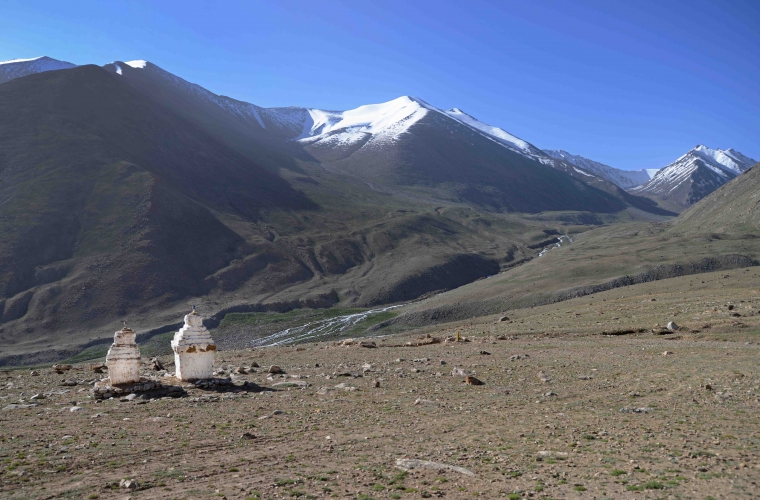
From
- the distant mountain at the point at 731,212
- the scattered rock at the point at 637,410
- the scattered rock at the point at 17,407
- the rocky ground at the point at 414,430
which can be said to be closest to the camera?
the rocky ground at the point at 414,430

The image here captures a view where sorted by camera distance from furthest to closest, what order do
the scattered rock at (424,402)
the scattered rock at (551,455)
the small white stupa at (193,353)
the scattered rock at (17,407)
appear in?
the small white stupa at (193,353), the scattered rock at (17,407), the scattered rock at (424,402), the scattered rock at (551,455)

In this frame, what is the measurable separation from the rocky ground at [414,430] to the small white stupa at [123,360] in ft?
3.50

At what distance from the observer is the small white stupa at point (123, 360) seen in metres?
18.7

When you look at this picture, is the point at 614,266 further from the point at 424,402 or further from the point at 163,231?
the point at 163,231

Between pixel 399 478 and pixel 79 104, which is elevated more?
pixel 79 104

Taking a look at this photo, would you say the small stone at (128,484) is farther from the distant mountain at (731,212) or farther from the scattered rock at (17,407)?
the distant mountain at (731,212)

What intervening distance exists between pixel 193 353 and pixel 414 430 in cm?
934

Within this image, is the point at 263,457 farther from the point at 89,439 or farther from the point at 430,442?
the point at 89,439

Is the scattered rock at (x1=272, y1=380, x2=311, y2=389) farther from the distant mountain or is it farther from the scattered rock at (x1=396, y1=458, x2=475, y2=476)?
the distant mountain

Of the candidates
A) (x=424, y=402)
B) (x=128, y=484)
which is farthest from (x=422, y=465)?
(x=424, y=402)

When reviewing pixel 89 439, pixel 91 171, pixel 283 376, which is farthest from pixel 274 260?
pixel 89 439

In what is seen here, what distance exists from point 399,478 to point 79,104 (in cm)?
15042

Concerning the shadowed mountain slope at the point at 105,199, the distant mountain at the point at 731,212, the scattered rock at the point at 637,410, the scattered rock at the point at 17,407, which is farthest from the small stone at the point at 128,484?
the distant mountain at the point at 731,212

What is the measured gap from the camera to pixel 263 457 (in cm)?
1166
